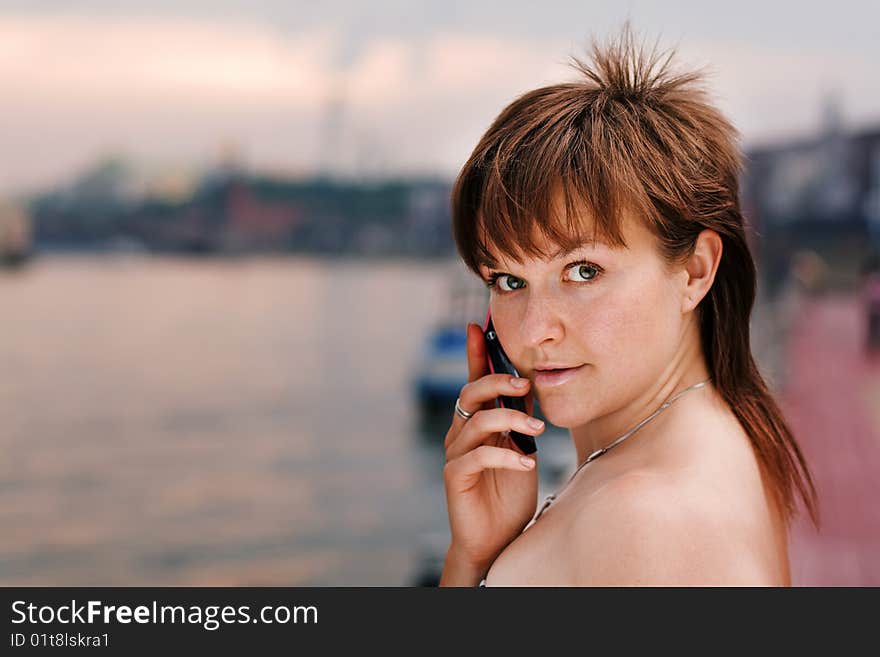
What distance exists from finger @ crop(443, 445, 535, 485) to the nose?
0.35 ft

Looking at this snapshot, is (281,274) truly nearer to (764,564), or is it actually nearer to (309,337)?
(309,337)

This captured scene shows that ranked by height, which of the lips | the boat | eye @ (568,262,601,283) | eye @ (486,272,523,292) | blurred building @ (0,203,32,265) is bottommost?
the lips

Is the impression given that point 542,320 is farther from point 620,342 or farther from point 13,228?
point 13,228

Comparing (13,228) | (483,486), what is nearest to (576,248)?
(483,486)

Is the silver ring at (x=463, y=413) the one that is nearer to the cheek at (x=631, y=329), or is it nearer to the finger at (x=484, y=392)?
the finger at (x=484, y=392)

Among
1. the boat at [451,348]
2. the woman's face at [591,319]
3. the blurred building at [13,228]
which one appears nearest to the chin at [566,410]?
the woman's face at [591,319]

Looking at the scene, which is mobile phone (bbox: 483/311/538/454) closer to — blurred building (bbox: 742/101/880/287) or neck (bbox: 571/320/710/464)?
neck (bbox: 571/320/710/464)

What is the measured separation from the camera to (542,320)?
2.64 ft

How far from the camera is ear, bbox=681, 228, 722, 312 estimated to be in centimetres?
83

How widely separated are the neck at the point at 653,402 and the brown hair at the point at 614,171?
0.03 m

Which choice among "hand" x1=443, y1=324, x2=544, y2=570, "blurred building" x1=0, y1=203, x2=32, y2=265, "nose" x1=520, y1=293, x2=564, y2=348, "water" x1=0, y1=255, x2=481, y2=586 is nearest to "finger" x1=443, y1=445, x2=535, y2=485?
"hand" x1=443, y1=324, x2=544, y2=570

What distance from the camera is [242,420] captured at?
103 ft

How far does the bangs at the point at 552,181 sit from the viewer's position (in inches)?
30.1

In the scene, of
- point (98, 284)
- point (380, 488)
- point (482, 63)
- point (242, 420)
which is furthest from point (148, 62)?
point (380, 488)
